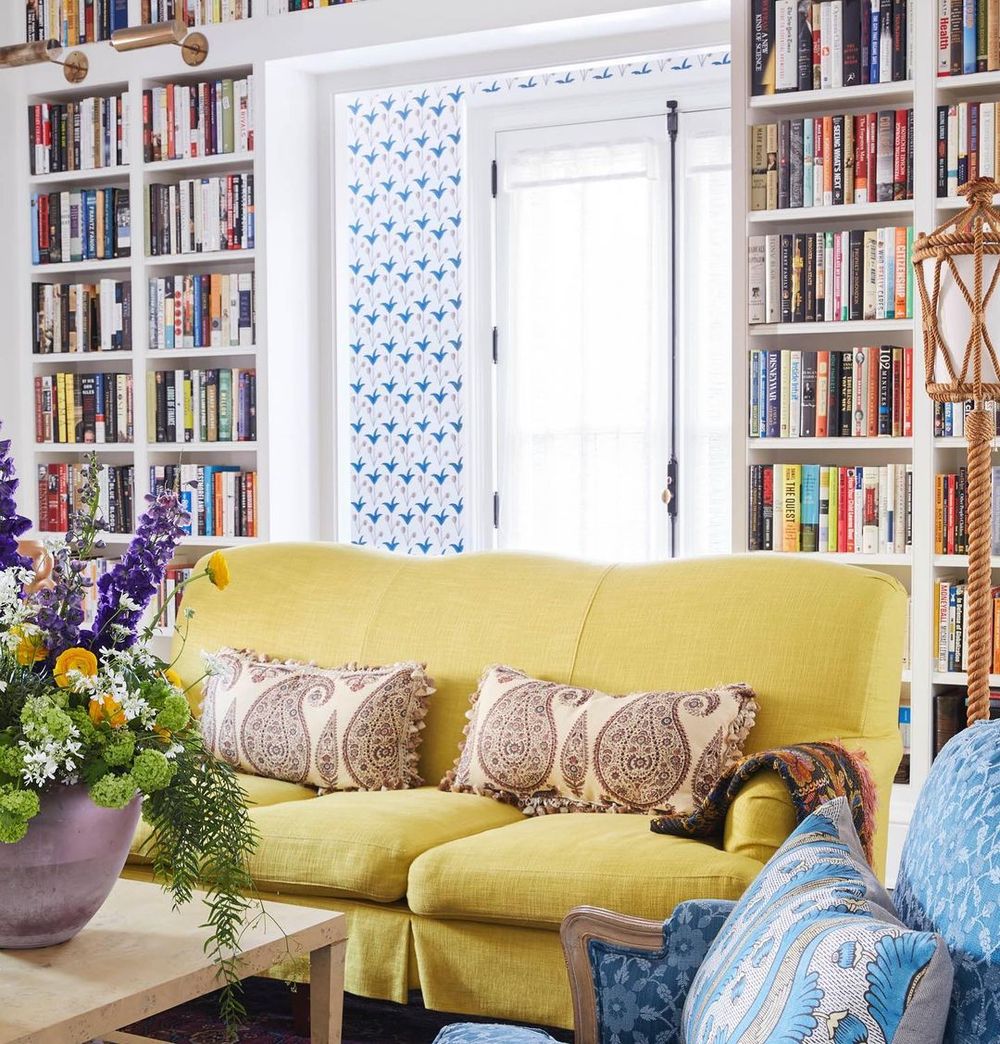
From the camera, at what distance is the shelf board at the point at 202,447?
5234 millimetres

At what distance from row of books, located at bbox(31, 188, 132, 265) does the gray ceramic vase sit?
3.57 meters

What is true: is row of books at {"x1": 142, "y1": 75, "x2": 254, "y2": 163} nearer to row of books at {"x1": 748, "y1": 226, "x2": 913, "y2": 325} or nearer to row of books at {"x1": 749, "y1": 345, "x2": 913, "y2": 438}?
row of books at {"x1": 748, "y1": 226, "x2": 913, "y2": 325}

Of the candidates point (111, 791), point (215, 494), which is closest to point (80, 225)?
point (215, 494)

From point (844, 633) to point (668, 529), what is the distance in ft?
6.73

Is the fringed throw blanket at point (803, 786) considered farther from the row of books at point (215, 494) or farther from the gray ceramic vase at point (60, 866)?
the row of books at point (215, 494)

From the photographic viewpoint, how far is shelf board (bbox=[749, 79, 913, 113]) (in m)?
4.21

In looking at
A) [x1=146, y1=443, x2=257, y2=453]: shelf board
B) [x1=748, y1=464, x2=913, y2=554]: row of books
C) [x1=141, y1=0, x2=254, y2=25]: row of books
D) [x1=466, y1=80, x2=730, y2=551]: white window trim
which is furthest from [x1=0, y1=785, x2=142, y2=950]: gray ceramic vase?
[x1=141, y1=0, x2=254, y2=25]: row of books

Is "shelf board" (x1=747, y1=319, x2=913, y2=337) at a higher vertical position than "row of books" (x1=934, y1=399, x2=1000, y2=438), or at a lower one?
higher

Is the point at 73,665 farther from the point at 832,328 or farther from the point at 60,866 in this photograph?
the point at 832,328

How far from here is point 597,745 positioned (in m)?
3.15

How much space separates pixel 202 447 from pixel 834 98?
2.43 metres

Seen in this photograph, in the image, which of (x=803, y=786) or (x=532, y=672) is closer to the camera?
(x=803, y=786)

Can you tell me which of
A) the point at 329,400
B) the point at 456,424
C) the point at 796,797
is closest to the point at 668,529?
the point at 456,424

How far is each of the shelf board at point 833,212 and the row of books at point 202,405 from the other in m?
1.86
